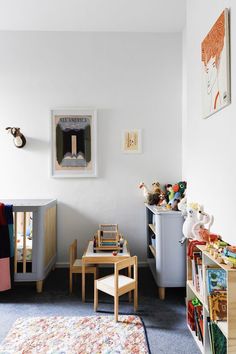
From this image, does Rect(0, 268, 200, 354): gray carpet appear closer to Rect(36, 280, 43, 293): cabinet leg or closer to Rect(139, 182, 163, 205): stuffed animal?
Rect(36, 280, 43, 293): cabinet leg

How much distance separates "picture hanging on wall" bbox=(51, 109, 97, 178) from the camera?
3348mm

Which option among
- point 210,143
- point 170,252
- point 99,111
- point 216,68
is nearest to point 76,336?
point 170,252

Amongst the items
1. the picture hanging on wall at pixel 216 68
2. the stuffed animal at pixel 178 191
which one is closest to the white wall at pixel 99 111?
the stuffed animal at pixel 178 191

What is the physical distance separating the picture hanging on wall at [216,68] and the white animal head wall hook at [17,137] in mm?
2087

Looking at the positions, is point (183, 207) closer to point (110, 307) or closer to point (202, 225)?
point (202, 225)

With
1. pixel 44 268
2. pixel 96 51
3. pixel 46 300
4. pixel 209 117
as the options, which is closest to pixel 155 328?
pixel 46 300

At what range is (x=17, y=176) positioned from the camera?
11.0 feet

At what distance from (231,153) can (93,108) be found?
2111 millimetres

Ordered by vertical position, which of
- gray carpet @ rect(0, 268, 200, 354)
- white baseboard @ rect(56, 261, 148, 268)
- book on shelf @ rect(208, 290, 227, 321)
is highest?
book on shelf @ rect(208, 290, 227, 321)

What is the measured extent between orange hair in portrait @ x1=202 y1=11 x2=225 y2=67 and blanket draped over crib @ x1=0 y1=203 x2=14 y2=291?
1.99 meters

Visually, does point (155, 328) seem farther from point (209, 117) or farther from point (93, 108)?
point (93, 108)

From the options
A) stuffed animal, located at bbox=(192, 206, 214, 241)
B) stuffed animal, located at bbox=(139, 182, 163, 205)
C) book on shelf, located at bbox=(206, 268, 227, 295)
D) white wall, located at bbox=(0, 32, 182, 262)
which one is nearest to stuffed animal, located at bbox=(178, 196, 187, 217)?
stuffed animal, located at bbox=(139, 182, 163, 205)

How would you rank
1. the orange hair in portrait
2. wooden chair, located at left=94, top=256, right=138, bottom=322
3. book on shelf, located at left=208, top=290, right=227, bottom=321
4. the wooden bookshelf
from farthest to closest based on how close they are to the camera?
1. wooden chair, located at left=94, top=256, right=138, bottom=322
2. the orange hair in portrait
3. book on shelf, located at left=208, top=290, right=227, bottom=321
4. the wooden bookshelf

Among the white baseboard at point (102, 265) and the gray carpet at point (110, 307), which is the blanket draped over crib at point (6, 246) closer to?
the gray carpet at point (110, 307)
